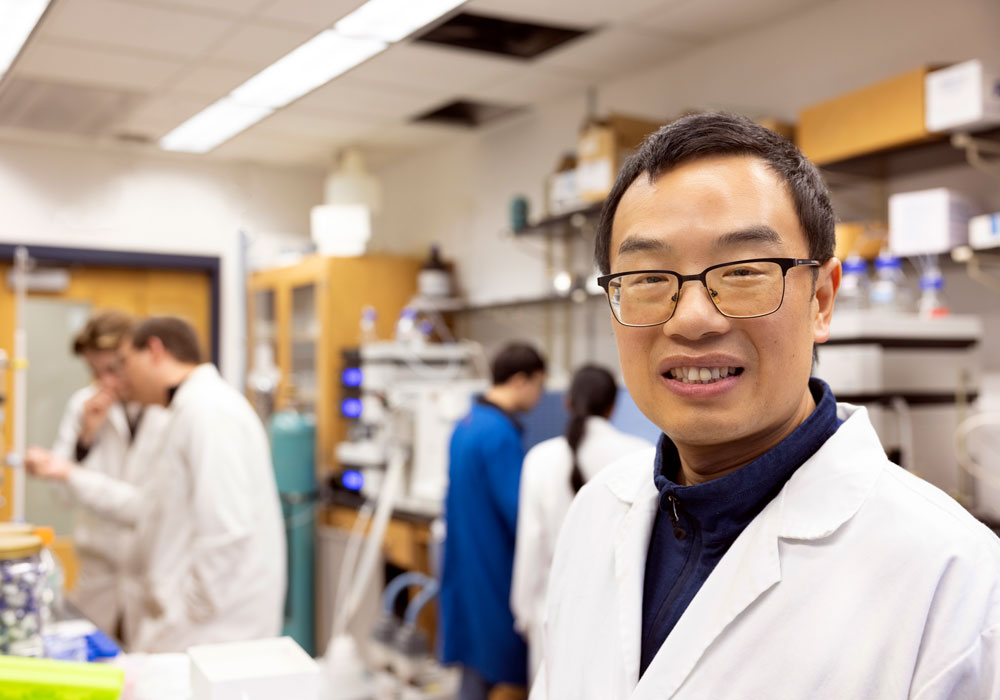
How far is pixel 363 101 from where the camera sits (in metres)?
1.70

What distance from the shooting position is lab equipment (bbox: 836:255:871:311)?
2.65 m

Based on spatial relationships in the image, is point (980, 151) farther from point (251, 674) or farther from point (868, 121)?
point (251, 674)

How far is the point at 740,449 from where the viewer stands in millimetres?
967

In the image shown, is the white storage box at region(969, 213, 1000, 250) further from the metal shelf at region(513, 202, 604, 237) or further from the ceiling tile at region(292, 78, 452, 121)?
the ceiling tile at region(292, 78, 452, 121)

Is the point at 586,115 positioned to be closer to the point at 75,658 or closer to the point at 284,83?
the point at 284,83

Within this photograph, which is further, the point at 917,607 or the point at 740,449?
the point at 740,449

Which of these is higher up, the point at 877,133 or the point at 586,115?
the point at 586,115

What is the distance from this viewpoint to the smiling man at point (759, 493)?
79 centimetres

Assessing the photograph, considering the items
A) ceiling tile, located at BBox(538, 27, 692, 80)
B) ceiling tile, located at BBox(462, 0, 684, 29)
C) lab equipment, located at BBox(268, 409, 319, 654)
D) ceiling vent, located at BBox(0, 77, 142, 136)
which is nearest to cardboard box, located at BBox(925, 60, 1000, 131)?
ceiling tile, located at BBox(462, 0, 684, 29)

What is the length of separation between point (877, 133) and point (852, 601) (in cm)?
210

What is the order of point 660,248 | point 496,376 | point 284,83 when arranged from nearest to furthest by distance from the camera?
point 660,248, point 284,83, point 496,376

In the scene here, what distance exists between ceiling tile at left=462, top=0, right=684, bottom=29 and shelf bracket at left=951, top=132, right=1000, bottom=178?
44.7 inches

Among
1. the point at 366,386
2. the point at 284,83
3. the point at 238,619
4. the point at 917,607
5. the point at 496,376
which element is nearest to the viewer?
the point at 917,607

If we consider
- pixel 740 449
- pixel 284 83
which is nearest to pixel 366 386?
pixel 284 83
